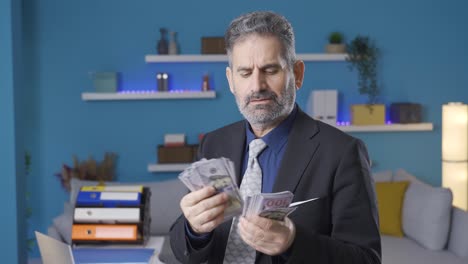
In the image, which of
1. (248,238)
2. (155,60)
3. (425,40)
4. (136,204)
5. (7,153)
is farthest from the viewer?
(425,40)

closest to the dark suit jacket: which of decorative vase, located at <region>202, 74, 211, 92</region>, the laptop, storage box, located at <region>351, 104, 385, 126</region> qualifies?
the laptop

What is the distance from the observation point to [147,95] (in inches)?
219

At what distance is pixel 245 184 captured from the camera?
184 centimetres

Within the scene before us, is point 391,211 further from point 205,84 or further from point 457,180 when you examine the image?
point 205,84

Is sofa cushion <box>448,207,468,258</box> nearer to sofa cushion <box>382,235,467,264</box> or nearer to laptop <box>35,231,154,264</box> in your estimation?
sofa cushion <box>382,235,467,264</box>

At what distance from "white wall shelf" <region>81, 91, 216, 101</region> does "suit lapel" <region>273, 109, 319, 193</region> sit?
3.74m

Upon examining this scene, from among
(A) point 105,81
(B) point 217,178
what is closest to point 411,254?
(A) point 105,81

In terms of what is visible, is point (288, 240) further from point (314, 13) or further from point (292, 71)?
point (314, 13)

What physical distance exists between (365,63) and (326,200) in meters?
4.15

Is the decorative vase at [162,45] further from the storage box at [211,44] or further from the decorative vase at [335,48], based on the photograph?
the decorative vase at [335,48]

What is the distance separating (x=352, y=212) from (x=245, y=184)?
1.02ft

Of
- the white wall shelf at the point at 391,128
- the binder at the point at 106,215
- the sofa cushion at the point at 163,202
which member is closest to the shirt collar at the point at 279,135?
the binder at the point at 106,215

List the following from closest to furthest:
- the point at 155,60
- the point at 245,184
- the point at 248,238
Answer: the point at 248,238
the point at 245,184
the point at 155,60

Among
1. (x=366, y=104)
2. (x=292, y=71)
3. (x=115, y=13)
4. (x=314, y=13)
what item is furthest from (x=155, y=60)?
(x=292, y=71)
